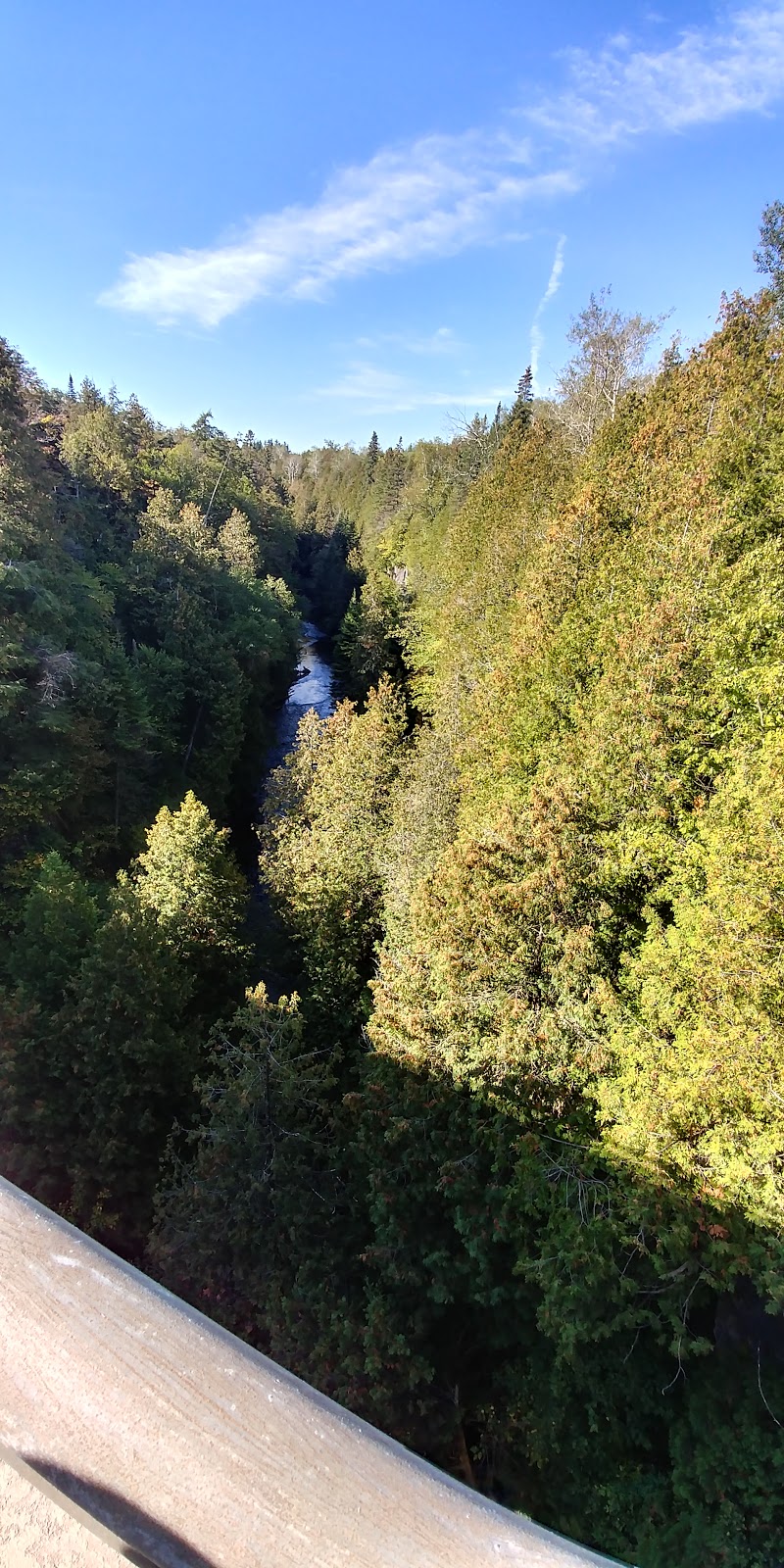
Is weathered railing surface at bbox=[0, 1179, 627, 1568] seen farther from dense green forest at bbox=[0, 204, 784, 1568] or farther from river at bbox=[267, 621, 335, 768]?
river at bbox=[267, 621, 335, 768]

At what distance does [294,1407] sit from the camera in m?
1.12

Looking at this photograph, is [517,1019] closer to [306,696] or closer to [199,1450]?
[199,1450]

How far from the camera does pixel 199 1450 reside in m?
1.08

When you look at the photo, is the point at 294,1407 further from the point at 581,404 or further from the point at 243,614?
the point at 243,614

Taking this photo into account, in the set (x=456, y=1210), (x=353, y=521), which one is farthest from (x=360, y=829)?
(x=353, y=521)

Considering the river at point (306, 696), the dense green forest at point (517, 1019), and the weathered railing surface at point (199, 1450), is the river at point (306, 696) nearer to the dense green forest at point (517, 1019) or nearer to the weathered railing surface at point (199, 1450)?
the dense green forest at point (517, 1019)

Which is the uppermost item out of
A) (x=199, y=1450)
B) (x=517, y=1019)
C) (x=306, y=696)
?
(x=306, y=696)

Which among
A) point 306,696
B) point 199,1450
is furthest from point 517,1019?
point 306,696

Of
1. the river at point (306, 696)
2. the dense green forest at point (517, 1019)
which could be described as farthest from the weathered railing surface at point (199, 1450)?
the river at point (306, 696)

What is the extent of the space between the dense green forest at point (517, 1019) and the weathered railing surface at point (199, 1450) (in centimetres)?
821

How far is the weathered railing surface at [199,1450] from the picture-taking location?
1.00m

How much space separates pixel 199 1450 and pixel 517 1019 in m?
10.2

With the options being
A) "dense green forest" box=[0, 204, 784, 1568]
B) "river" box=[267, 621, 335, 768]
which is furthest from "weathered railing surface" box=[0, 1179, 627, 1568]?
"river" box=[267, 621, 335, 768]

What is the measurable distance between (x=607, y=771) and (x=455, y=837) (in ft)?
15.5
